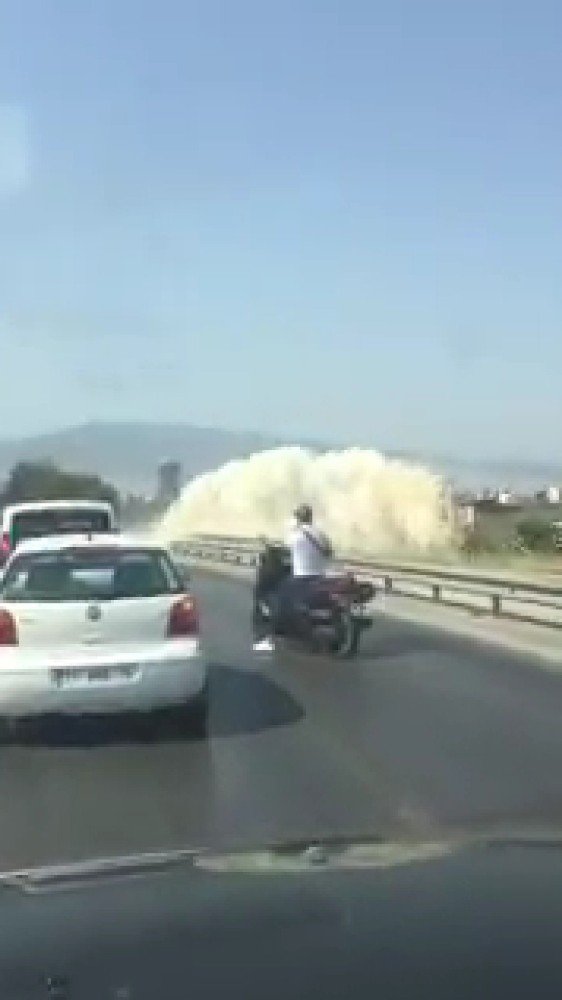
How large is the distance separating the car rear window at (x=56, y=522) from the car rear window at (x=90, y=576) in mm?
14352

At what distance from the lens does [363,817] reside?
10648mm

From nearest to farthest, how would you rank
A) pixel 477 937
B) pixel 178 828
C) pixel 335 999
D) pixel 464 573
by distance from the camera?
pixel 335 999 < pixel 477 937 < pixel 178 828 < pixel 464 573

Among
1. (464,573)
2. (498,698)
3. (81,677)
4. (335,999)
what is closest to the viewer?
(335,999)

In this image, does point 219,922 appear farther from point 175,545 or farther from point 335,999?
point 175,545

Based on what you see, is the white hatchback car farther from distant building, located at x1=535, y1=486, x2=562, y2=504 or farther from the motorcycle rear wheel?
distant building, located at x1=535, y1=486, x2=562, y2=504

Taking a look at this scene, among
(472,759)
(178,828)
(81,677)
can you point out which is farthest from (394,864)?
(81,677)

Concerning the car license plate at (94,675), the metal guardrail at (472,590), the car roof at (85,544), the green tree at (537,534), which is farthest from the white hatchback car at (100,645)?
the green tree at (537,534)

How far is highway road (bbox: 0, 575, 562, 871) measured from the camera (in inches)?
407

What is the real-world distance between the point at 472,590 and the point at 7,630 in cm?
1687

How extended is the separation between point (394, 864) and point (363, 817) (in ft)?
20.7

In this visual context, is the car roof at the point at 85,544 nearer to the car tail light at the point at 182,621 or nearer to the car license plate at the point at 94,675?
the car tail light at the point at 182,621

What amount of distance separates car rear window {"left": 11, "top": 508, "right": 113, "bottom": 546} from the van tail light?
589 inches

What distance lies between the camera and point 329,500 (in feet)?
254

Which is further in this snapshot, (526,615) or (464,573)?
(464,573)
